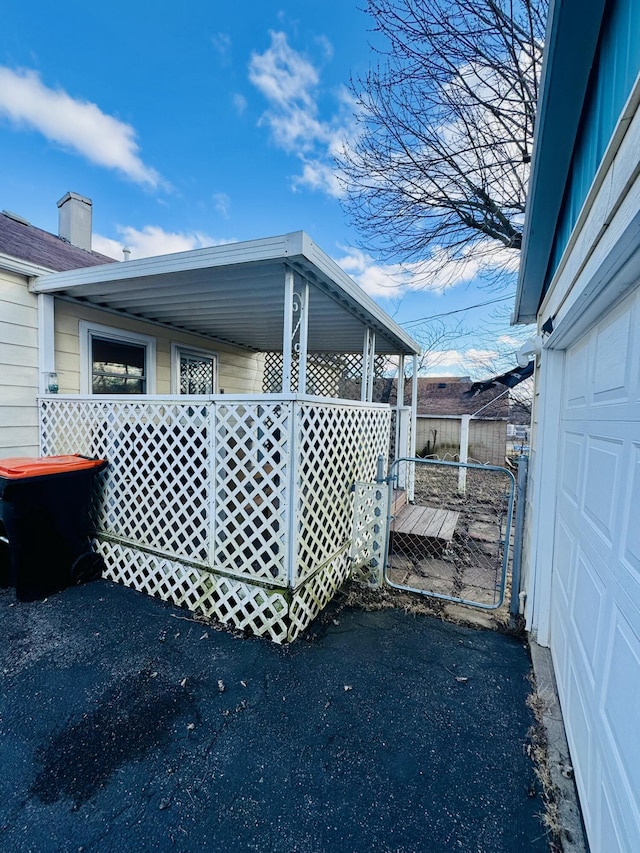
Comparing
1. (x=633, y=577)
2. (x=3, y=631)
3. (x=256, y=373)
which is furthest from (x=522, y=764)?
(x=256, y=373)

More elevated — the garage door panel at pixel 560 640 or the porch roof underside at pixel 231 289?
the porch roof underside at pixel 231 289

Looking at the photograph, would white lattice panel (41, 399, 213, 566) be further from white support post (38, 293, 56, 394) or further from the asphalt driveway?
the asphalt driveway

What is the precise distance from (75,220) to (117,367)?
3988mm

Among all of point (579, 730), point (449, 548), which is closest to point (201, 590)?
point (579, 730)

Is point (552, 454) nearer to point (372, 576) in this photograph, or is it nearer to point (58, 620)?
point (372, 576)

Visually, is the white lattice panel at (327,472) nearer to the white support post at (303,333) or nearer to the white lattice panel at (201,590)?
the white support post at (303,333)

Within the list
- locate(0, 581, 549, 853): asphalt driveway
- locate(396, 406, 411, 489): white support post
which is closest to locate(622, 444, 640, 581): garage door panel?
locate(0, 581, 549, 853): asphalt driveway

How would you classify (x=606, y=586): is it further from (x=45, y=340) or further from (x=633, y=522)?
(x=45, y=340)

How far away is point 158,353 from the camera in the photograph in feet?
17.1

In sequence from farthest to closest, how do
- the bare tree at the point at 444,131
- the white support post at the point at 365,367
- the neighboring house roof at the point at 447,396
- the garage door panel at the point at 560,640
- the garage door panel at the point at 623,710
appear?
the neighboring house roof at the point at 447,396 → the bare tree at the point at 444,131 → the white support post at the point at 365,367 → the garage door panel at the point at 560,640 → the garage door panel at the point at 623,710

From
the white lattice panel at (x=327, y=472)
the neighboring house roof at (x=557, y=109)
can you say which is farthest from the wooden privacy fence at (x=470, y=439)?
the neighboring house roof at (x=557, y=109)

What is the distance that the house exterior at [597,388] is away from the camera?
1.11 m

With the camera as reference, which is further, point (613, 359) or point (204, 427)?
point (204, 427)

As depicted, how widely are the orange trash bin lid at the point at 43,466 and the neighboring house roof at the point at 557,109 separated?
4.08 m
